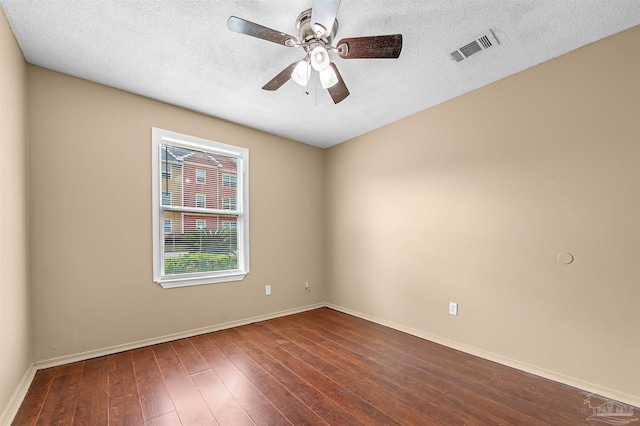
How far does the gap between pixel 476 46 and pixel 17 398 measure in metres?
4.11

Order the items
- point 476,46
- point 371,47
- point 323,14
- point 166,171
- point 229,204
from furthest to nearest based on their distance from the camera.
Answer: point 229,204 < point 166,171 < point 476,46 < point 371,47 < point 323,14

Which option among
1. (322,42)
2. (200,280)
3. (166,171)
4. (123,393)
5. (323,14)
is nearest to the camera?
(323,14)

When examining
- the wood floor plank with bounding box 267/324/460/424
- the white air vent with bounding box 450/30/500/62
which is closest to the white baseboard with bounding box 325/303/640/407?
the wood floor plank with bounding box 267/324/460/424

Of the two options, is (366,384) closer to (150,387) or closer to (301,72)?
(150,387)

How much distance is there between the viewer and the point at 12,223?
6.41 feet

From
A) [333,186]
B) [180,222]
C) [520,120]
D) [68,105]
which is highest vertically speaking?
[68,105]

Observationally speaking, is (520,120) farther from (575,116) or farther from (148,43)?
(148,43)

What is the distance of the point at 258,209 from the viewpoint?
3832mm

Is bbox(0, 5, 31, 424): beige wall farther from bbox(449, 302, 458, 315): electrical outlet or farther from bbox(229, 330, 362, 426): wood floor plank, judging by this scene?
bbox(449, 302, 458, 315): electrical outlet

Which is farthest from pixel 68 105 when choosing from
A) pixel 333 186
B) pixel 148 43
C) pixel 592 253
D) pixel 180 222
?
pixel 592 253

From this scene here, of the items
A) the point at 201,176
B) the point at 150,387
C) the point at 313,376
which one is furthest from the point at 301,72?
the point at 150,387

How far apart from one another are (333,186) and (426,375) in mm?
2838

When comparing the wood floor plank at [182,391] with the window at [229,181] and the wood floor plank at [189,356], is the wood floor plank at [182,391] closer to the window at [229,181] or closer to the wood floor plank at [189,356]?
the wood floor plank at [189,356]

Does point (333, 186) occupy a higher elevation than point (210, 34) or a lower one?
lower
